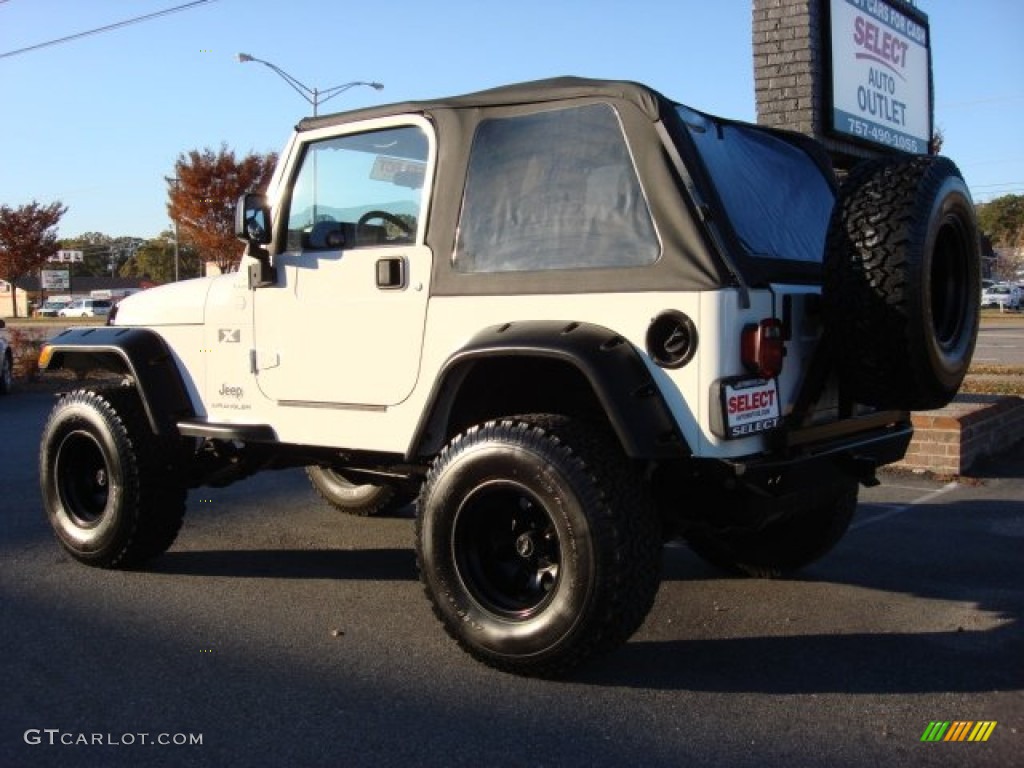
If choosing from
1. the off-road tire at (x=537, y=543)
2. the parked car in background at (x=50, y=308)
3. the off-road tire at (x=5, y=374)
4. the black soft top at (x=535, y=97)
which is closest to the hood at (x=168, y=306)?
the black soft top at (x=535, y=97)

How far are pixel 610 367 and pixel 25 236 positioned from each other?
1905 inches

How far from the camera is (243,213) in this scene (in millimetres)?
4613

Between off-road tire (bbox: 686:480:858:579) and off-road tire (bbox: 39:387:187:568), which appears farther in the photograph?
off-road tire (bbox: 39:387:187:568)

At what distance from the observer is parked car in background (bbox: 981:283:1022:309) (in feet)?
183

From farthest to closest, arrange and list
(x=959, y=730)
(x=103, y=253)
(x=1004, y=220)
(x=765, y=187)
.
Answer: (x=103, y=253), (x=1004, y=220), (x=765, y=187), (x=959, y=730)

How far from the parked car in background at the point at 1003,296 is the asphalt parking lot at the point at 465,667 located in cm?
5602

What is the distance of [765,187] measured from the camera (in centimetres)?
429

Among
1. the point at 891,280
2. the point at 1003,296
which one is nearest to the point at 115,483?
the point at 891,280

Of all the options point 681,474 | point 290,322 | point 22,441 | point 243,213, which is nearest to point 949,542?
point 681,474

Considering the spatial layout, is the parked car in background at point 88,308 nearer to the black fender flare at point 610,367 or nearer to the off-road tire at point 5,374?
the off-road tire at point 5,374

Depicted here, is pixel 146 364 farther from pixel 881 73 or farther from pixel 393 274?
pixel 881 73

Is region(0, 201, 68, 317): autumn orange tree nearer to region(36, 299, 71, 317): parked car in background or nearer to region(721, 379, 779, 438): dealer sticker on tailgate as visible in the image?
region(36, 299, 71, 317): parked car in background

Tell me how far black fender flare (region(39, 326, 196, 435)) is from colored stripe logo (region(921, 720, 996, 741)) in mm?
3636

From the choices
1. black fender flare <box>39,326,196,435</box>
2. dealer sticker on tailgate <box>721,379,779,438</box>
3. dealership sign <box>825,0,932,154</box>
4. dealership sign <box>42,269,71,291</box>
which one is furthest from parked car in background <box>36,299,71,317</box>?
dealer sticker on tailgate <box>721,379,779,438</box>
